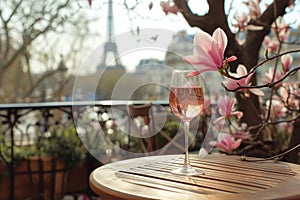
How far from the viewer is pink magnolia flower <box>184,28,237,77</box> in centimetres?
103

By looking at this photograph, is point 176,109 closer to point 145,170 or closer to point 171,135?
point 145,170

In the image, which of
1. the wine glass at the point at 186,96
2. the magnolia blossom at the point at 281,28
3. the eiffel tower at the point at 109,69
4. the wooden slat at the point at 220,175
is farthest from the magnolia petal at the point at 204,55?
the magnolia blossom at the point at 281,28

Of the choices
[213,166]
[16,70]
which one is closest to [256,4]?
[213,166]

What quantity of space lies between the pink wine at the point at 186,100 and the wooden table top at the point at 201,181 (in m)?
0.18

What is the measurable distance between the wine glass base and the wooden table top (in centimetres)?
2

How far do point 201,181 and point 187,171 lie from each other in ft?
0.36

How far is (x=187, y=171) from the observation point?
119 cm

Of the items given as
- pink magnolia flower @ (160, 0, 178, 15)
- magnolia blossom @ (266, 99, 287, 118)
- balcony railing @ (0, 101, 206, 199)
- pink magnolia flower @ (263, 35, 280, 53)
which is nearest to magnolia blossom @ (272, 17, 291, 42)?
pink magnolia flower @ (263, 35, 280, 53)

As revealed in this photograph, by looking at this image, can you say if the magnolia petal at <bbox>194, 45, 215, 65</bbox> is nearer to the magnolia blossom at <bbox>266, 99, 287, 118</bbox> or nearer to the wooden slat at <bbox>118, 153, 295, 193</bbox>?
the wooden slat at <bbox>118, 153, 295, 193</bbox>

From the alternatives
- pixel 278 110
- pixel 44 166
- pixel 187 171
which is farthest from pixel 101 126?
pixel 187 171

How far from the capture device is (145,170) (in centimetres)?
123

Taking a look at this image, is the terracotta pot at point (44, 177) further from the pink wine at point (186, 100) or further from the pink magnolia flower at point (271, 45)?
the pink wine at point (186, 100)

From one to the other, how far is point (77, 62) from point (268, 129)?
3.14m

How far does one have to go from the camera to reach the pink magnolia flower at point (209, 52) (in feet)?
3.39
